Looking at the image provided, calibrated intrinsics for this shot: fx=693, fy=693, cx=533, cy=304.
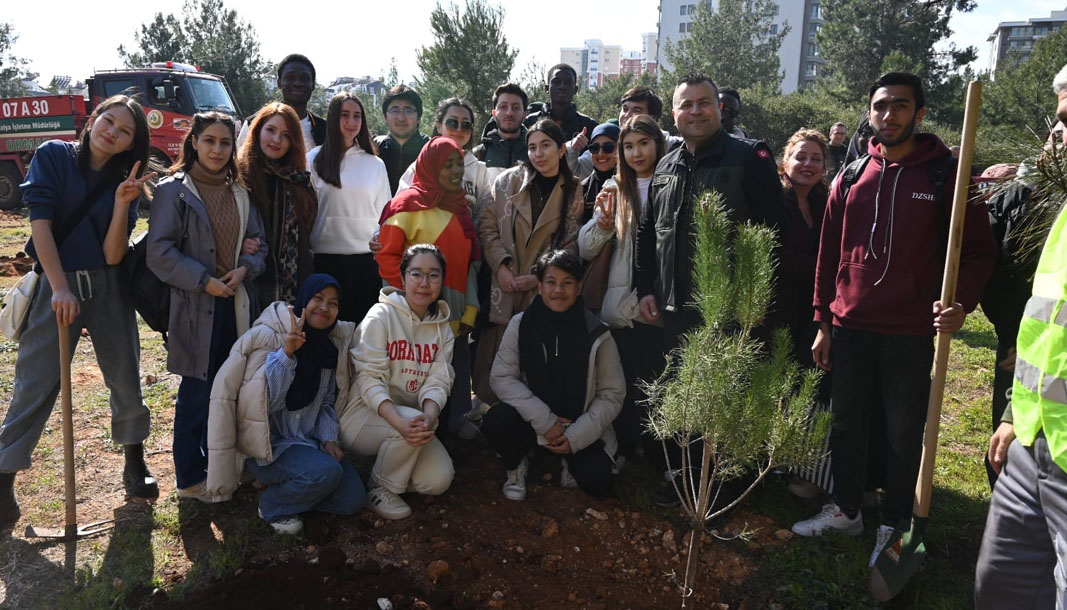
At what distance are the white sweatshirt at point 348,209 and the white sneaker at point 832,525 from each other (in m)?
2.91

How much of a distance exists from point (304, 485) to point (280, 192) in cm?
162

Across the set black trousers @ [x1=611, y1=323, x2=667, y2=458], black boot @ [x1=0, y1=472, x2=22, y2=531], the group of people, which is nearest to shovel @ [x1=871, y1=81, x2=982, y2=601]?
the group of people

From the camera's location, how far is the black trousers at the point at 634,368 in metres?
4.09

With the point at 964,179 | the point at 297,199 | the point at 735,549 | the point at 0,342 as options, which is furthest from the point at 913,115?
the point at 0,342

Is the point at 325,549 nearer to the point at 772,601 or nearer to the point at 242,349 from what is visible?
the point at 242,349

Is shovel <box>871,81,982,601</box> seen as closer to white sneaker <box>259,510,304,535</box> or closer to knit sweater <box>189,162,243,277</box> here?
white sneaker <box>259,510,304,535</box>

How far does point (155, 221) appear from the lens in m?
3.42

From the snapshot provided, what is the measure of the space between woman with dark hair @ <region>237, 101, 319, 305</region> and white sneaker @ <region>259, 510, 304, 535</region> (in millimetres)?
1208

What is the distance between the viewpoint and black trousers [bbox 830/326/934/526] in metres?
3.01

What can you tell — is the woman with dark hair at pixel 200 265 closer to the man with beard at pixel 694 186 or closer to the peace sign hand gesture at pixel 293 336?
the peace sign hand gesture at pixel 293 336

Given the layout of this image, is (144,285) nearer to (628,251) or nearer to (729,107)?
(628,251)

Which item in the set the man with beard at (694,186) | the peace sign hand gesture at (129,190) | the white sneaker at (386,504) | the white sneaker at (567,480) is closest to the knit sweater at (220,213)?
the peace sign hand gesture at (129,190)

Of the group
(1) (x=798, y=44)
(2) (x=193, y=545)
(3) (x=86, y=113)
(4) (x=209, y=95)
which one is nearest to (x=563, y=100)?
(2) (x=193, y=545)

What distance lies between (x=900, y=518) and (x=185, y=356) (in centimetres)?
352
